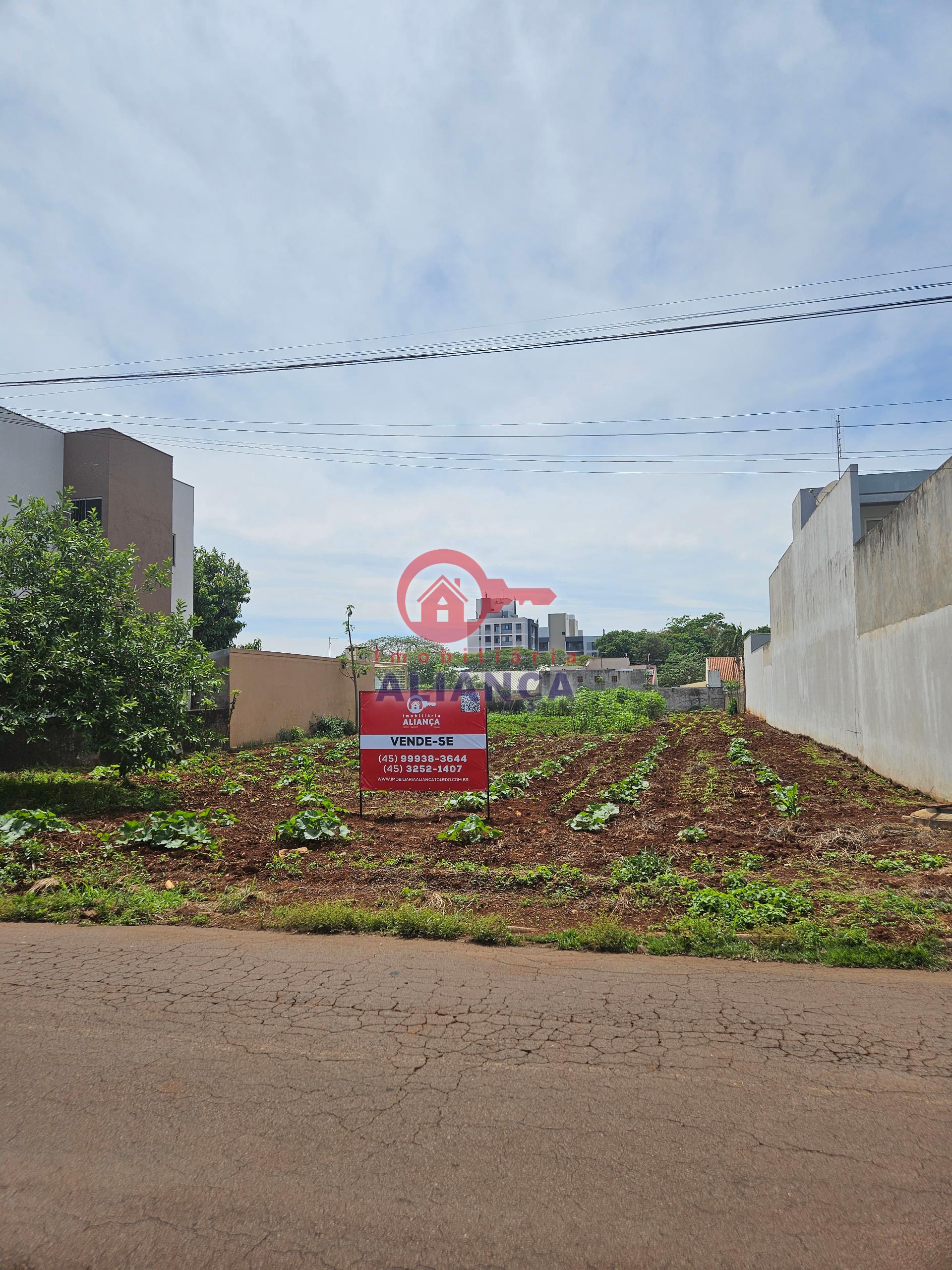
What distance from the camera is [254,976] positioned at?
5133 millimetres

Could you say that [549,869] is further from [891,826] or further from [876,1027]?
[891,826]

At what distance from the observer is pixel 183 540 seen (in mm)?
31500

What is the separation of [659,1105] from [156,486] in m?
28.7

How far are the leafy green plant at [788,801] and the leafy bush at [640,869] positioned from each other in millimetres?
3528

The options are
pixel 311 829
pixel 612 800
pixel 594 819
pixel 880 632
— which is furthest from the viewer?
pixel 880 632

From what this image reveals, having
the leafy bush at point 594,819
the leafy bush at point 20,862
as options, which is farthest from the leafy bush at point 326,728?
the leafy bush at point 20,862

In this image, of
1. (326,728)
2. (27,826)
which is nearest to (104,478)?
(326,728)

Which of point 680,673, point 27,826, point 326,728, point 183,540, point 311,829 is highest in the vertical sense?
point 183,540

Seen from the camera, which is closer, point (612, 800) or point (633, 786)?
point (612, 800)

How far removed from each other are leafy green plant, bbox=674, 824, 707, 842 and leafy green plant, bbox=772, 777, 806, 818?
81.9 inches

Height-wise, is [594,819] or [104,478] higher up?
[104,478]

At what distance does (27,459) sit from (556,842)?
23.8m

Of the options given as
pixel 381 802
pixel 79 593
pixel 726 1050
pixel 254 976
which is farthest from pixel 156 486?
pixel 726 1050

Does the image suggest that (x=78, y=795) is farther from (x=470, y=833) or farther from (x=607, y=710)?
(x=607, y=710)
